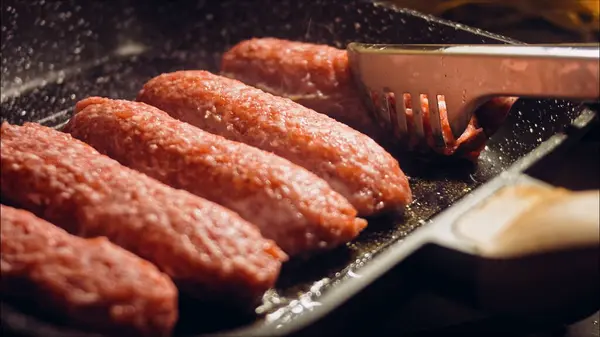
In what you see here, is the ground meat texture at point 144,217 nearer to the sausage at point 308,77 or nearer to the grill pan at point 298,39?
the grill pan at point 298,39

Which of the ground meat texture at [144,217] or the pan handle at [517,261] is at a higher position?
the ground meat texture at [144,217]

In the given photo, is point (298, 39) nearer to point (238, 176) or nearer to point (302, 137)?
point (302, 137)

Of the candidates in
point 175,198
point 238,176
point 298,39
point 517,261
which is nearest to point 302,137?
point 238,176

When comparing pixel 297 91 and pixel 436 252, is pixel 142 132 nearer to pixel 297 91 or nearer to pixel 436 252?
pixel 297 91

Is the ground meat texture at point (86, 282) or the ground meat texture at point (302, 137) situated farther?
the ground meat texture at point (302, 137)

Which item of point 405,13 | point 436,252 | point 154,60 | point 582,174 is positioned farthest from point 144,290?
point 154,60

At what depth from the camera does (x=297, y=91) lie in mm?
1941

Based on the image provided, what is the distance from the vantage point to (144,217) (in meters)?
1.26

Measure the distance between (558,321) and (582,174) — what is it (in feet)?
1.73

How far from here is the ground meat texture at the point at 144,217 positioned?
121 cm

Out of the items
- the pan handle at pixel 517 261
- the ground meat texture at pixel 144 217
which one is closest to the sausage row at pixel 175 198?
the ground meat texture at pixel 144 217

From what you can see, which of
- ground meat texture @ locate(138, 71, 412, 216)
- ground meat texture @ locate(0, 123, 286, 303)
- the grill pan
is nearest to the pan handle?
the grill pan

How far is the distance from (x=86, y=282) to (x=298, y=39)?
170 cm

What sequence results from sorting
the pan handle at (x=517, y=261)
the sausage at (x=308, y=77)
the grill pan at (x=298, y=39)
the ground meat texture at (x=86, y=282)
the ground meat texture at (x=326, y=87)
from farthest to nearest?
the sausage at (x=308, y=77)
the ground meat texture at (x=326, y=87)
the pan handle at (x=517, y=261)
the grill pan at (x=298, y=39)
the ground meat texture at (x=86, y=282)
